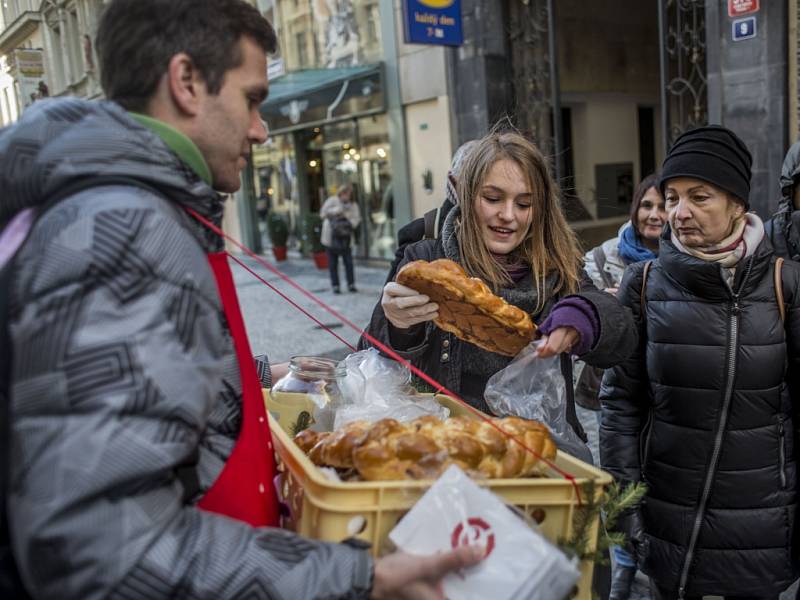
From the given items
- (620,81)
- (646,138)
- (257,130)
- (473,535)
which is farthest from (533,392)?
(646,138)

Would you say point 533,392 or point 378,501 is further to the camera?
point 533,392

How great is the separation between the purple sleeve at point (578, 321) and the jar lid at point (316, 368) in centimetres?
57

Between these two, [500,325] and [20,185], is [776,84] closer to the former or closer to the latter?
[500,325]

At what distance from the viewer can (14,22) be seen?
271 cm

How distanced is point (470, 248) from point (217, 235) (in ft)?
3.85

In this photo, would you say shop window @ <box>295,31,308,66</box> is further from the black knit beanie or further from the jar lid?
the jar lid

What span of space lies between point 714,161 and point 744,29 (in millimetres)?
5822

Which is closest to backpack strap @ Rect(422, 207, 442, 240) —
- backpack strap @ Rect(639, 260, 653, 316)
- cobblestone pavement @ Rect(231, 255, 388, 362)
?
backpack strap @ Rect(639, 260, 653, 316)

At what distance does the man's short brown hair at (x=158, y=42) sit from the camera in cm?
116

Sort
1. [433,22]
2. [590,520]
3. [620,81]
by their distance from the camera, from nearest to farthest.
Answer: [590,520] < [433,22] < [620,81]

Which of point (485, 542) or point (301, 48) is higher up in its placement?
point (301, 48)

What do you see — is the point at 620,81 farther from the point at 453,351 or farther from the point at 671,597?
the point at 453,351

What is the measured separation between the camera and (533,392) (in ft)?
6.06

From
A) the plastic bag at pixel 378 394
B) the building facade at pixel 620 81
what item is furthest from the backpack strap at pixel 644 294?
the plastic bag at pixel 378 394
